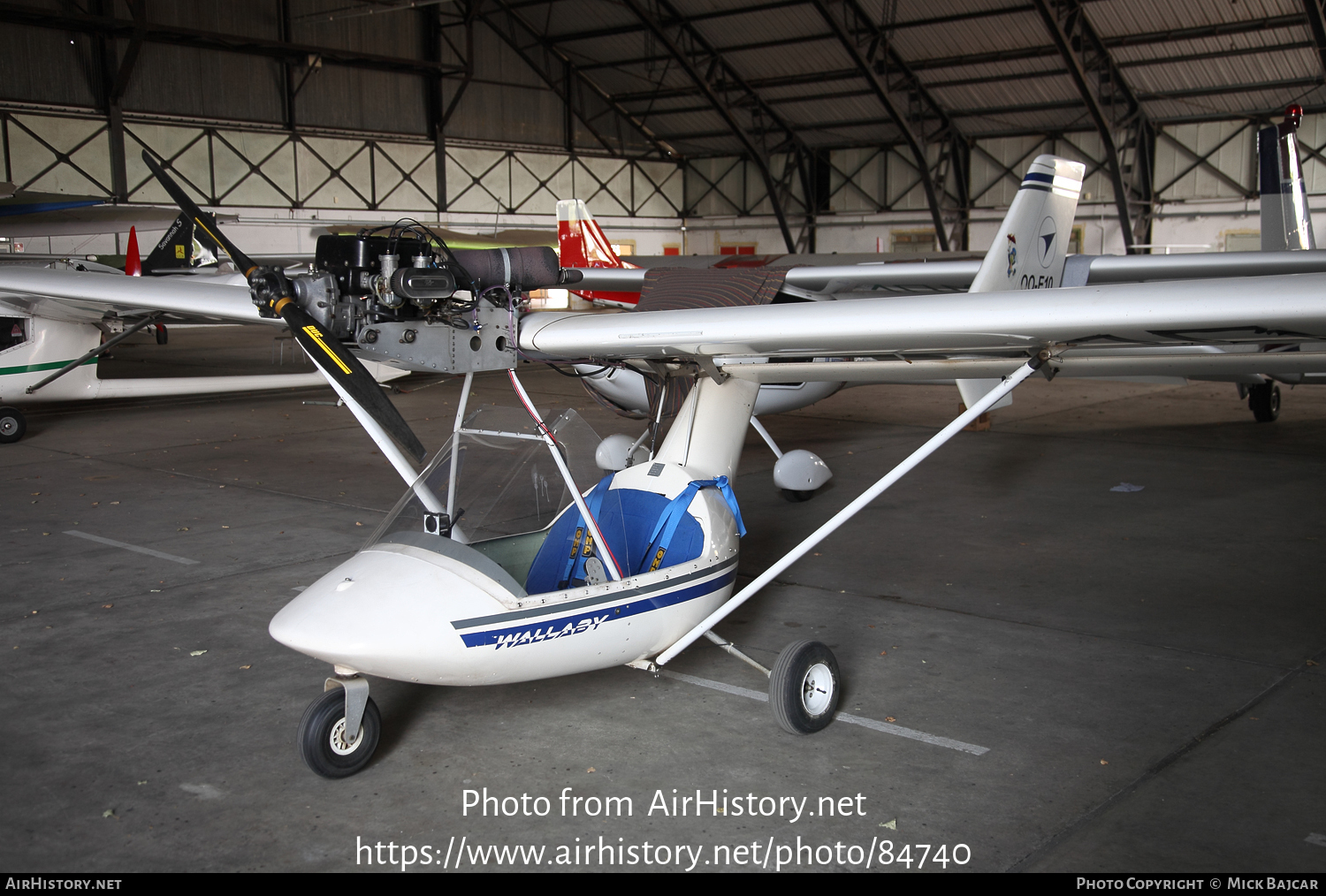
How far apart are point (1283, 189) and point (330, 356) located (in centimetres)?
1179

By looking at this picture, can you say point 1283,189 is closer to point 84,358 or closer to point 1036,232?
point 1036,232

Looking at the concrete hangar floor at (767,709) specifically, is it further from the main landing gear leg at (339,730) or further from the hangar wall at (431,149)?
the hangar wall at (431,149)

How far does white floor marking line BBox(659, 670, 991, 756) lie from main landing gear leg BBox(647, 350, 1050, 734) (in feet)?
0.41

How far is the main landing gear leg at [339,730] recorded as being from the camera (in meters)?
3.63

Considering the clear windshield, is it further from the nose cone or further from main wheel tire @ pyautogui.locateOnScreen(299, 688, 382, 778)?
main wheel tire @ pyautogui.locateOnScreen(299, 688, 382, 778)

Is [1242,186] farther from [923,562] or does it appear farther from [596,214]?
[923,562]

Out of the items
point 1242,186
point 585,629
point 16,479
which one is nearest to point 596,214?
point 1242,186

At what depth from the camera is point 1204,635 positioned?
511 centimetres

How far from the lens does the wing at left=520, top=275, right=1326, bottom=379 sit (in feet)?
10.6

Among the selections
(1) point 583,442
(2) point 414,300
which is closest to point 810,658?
(1) point 583,442

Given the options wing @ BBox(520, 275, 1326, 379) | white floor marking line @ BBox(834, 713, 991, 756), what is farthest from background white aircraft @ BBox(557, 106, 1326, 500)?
white floor marking line @ BBox(834, 713, 991, 756)

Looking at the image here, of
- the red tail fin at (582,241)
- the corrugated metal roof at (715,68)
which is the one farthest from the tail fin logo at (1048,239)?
the corrugated metal roof at (715,68)

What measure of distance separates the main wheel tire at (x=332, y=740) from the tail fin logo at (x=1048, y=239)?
5.95 m

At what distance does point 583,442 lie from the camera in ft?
15.1
